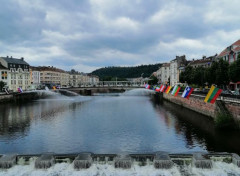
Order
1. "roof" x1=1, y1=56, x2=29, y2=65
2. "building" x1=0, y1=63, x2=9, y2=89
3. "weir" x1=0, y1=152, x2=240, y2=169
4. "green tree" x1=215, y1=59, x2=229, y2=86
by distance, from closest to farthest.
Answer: "weir" x1=0, y1=152, x2=240, y2=169 < "green tree" x1=215, y1=59, x2=229, y2=86 < "building" x1=0, y1=63, x2=9, y2=89 < "roof" x1=1, y1=56, x2=29, y2=65

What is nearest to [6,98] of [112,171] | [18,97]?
[18,97]

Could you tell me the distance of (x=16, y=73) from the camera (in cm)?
10588

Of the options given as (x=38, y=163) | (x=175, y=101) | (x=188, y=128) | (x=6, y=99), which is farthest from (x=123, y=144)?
(x=6, y=99)

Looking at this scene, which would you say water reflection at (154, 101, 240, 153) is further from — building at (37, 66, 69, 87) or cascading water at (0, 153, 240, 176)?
building at (37, 66, 69, 87)

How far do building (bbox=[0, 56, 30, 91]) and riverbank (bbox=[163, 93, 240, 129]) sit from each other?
82819mm

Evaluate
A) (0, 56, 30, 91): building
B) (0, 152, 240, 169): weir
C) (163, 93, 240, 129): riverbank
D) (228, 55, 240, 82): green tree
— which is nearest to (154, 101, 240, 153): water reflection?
(163, 93, 240, 129): riverbank

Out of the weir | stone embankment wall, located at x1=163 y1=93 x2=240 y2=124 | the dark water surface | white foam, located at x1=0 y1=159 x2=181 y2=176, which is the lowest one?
the dark water surface

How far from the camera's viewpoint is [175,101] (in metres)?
63.8

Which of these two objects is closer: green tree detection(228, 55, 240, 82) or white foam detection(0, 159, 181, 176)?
white foam detection(0, 159, 181, 176)

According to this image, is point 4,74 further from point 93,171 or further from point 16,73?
point 93,171

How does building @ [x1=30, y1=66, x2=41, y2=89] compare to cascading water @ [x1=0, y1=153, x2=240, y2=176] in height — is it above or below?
above

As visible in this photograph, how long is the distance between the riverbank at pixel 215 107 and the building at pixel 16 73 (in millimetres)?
82819

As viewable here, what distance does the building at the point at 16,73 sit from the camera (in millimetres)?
100562

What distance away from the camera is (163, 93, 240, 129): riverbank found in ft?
90.5
